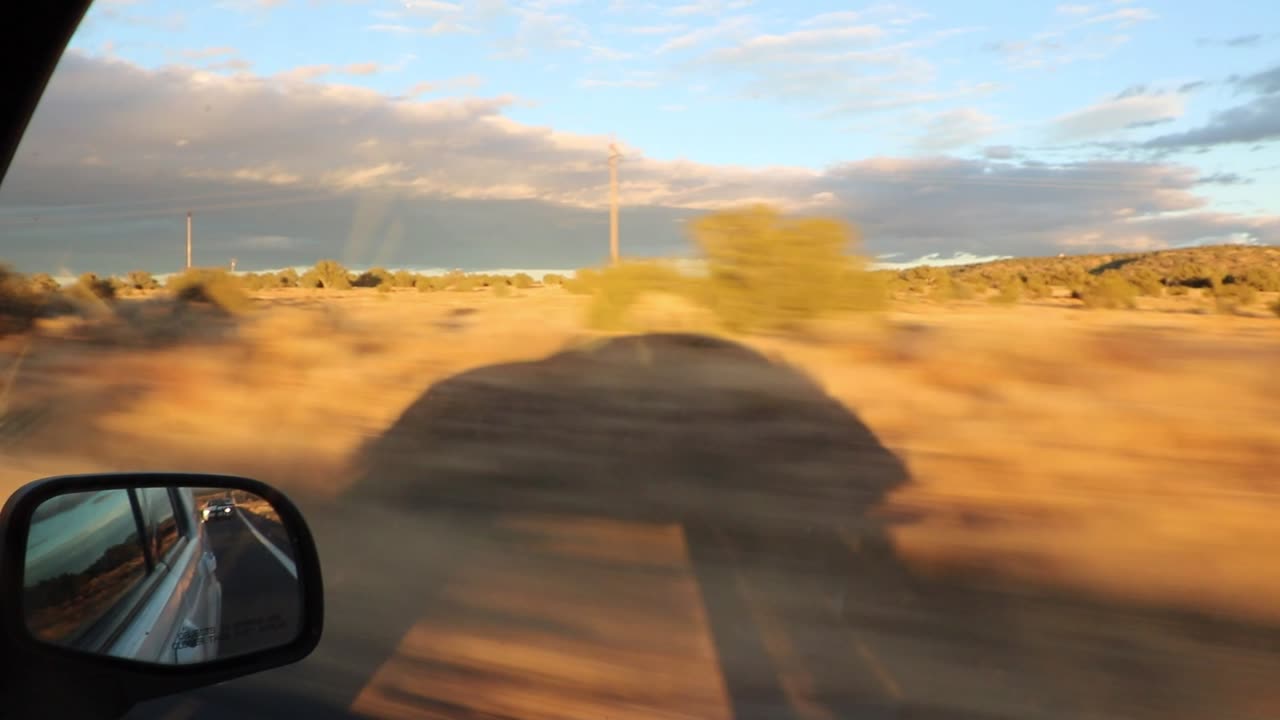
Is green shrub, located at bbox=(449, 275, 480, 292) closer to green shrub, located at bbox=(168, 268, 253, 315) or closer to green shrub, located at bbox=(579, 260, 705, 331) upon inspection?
green shrub, located at bbox=(168, 268, 253, 315)

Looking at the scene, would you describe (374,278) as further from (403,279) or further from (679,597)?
(679,597)

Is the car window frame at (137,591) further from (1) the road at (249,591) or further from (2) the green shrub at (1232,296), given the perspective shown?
(2) the green shrub at (1232,296)

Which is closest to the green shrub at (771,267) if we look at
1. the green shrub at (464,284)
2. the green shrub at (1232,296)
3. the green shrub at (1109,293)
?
the green shrub at (1109,293)

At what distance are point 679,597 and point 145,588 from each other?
374cm

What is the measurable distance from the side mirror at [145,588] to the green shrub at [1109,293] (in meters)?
9.26

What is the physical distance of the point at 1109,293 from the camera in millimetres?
10664

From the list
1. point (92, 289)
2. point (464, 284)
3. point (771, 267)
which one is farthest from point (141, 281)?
point (771, 267)

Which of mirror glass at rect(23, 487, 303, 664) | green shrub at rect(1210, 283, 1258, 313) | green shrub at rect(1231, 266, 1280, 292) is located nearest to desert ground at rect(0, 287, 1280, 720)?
green shrub at rect(1210, 283, 1258, 313)

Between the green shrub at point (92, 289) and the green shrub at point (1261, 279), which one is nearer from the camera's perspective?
the green shrub at point (1261, 279)

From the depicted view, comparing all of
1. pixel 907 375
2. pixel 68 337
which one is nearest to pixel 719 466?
pixel 907 375

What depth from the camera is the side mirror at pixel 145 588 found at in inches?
88.4

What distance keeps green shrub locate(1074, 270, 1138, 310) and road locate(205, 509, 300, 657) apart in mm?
9182

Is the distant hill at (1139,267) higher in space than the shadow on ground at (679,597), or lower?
higher

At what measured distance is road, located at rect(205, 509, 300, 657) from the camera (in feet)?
9.40
